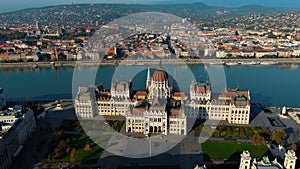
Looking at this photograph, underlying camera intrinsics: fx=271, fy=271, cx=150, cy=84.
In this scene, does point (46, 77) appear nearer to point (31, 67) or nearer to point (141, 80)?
point (31, 67)

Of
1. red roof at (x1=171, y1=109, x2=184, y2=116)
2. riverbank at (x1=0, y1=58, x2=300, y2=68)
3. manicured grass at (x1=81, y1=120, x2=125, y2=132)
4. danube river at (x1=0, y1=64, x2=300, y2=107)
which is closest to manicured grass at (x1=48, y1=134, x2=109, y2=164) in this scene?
manicured grass at (x1=81, y1=120, x2=125, y2=132)

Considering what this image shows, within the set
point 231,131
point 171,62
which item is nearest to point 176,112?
point 231,131

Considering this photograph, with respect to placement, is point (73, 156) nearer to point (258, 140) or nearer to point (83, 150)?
point (83, 150)

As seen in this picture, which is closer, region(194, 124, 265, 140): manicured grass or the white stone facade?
region(194, 124, 265, 140): manicured grass

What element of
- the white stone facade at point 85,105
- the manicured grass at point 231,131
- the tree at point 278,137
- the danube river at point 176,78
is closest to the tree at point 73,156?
the white stone facade at point 85,105

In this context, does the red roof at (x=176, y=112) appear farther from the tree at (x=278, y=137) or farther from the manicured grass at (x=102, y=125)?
the tree at (x=278, y=137)

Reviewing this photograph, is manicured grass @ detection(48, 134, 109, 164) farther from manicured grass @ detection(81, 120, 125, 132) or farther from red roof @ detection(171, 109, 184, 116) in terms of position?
red roof @ detection(171, 109, 184, 116)
